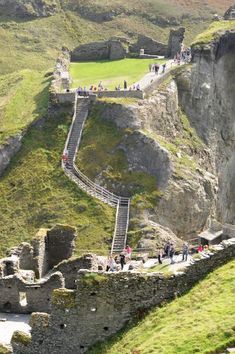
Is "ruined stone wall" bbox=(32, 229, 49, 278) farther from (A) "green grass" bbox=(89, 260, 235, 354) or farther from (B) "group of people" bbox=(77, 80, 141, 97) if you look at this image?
(B) "group of people" bbox=(77, 80, 141, 97)

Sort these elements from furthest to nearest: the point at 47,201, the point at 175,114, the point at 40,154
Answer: the point at 175,114 < the point at 40,154 < the point at 47,201

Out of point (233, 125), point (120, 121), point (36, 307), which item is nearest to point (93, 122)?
point (120, 121)

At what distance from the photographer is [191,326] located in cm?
2205

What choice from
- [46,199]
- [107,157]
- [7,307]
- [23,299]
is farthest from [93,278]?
[107,157]

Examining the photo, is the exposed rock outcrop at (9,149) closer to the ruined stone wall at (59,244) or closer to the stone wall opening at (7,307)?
the ruined stone wall at (59,244)

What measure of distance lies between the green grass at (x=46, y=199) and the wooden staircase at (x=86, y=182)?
20.5 inches

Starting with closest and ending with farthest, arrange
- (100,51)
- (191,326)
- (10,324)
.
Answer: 1. (191,326)
2. (10,324)
3. (100,51)

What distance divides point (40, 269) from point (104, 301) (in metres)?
15.0

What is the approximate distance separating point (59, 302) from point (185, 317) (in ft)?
16.4

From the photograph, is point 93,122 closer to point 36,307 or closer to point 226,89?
point 226,89

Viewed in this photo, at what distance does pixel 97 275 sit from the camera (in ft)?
82.4

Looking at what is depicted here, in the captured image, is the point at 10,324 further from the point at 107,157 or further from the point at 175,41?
the point at 175,41

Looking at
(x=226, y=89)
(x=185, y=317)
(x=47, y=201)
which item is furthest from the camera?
(x=226, y=89)

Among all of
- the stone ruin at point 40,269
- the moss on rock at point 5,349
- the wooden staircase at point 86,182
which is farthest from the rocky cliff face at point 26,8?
the moss on rock at point 5,349
